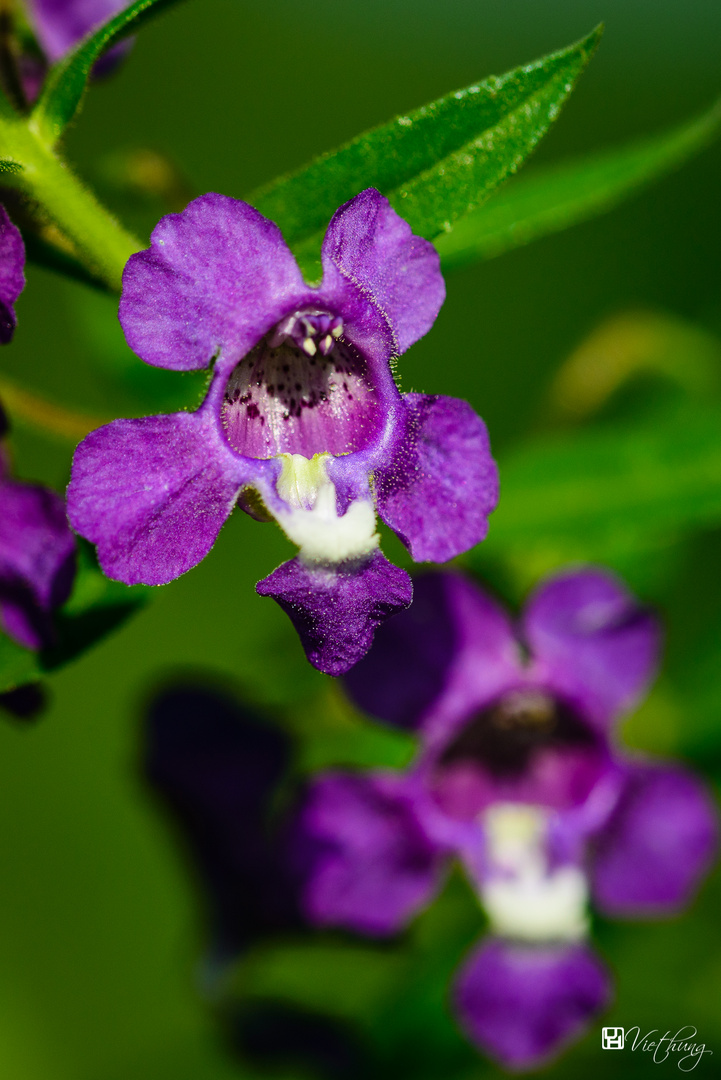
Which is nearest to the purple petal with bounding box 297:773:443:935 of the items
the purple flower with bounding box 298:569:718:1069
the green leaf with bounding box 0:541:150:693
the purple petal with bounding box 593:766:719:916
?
the purple flower with bounding box 298:569:718:1069

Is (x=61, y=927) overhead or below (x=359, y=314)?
below

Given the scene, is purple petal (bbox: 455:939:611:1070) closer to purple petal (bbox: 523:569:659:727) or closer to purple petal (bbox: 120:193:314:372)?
purple petal (bbox: 523:569:659:727)

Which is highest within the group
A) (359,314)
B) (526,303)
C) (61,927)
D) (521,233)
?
(359,314)

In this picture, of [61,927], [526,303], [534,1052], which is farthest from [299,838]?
[526,303]

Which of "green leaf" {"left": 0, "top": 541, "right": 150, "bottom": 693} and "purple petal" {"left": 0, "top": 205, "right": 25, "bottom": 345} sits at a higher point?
"purple petal" {"left": 0, "top": 205, "right": 25, "bottom": 345}

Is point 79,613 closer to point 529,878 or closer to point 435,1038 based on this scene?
point 529,878

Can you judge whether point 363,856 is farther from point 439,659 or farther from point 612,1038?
point 612,1038
